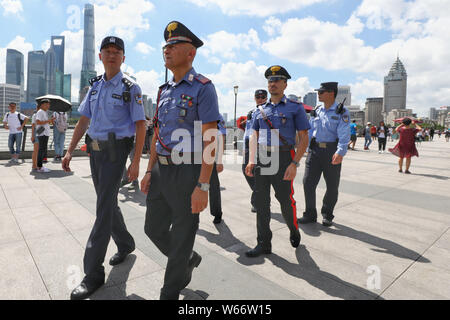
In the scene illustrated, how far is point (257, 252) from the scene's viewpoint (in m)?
3.08

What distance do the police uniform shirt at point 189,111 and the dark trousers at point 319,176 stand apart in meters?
2.61

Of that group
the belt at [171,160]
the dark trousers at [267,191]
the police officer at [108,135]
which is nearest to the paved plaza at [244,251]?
the dark trousers at [267,191]

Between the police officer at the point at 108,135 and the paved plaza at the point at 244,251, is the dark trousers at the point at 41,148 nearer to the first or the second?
the paved plaza at the point at 244,251

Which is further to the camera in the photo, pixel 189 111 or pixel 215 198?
pixel 215 198

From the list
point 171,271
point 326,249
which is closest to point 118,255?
point 171,271

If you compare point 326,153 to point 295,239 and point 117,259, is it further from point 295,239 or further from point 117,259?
point 117,259

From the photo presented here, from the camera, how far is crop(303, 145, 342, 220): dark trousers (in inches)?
167

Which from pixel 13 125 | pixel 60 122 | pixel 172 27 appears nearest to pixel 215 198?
pixel 172 27

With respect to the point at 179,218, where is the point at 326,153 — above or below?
above

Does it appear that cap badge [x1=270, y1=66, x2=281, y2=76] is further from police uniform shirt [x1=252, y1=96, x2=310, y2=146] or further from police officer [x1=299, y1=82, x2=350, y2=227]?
police officer [x1=299, y1=82, x2=350, y2=227]

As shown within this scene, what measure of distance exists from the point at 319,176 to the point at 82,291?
3360 mm

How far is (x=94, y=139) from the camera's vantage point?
254 centimetres

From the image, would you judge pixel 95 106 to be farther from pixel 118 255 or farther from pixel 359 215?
pixel 359 215

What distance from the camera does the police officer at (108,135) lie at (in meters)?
2.45
